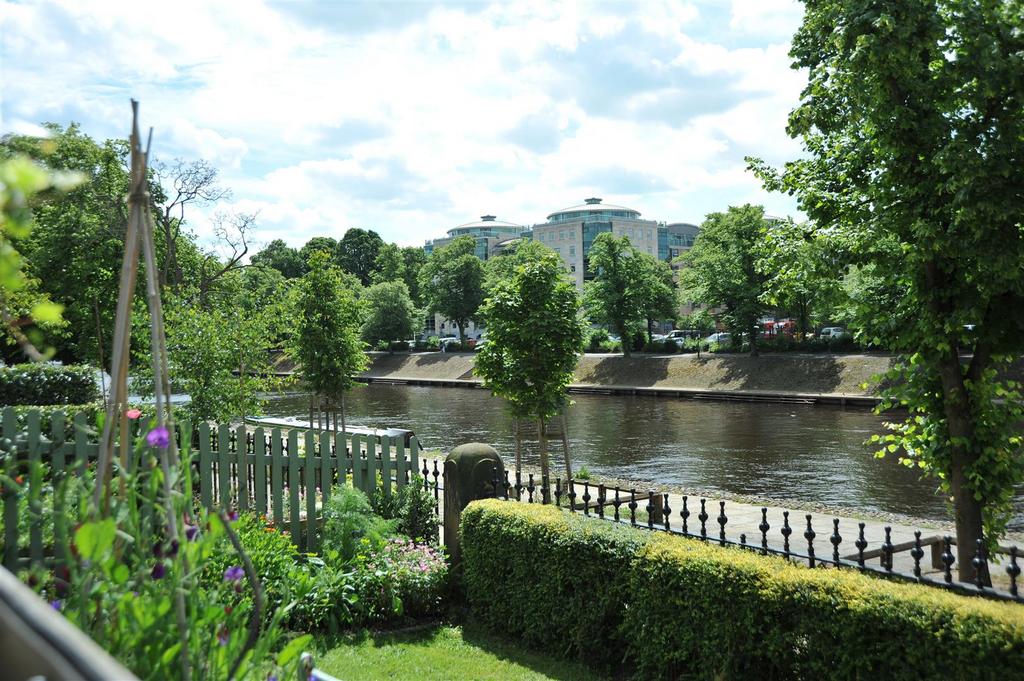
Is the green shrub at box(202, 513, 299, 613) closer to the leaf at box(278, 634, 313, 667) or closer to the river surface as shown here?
the leaf at box(278, 634, 313, 667)

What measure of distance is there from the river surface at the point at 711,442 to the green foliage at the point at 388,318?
26.8 metres

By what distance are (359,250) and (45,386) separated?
95.9 meters

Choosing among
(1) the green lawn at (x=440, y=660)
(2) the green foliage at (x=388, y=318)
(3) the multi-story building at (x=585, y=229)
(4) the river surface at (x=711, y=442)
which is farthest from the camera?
(3) the multi-story building at (x=585, y=229)

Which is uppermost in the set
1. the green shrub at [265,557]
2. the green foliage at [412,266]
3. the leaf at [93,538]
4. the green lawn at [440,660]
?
the green foliage at [412,266]

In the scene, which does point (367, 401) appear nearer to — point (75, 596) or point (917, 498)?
point (917, 498)

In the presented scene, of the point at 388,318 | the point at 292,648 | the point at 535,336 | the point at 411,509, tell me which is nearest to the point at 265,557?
the point at 411,509

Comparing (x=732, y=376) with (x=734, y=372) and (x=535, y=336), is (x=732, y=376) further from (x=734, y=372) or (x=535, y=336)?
(x=535, y=336)

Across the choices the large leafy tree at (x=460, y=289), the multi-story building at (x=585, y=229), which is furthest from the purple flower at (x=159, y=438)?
the multi-story building at (x=585, y=229)

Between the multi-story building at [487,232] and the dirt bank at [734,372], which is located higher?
the multi-story building at [487,232]

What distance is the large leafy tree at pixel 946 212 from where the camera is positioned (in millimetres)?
6676

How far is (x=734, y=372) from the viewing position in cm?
4712

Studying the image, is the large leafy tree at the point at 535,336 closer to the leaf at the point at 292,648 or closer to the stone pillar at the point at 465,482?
the stone pillar at the point at 465,482

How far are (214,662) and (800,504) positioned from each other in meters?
15.7

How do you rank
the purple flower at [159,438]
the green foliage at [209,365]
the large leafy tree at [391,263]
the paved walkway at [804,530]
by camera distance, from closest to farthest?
the purple flower at [159,438]
the paved walkway at [804,530]
the green foliage at [209,365]
the large leafy tree at [391,263]
